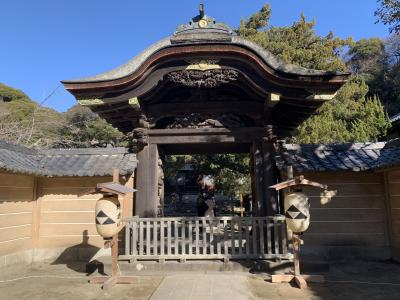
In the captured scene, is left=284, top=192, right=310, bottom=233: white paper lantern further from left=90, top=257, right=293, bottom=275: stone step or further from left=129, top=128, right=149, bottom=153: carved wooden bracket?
left=129, top=128, right=149, bottom=153: carved wooden bracket

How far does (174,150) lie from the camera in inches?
391

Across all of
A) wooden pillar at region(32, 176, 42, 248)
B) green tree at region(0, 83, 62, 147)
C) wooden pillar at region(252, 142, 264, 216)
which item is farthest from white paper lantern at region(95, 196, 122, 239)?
green tree at region(0, 83, 62, 147)

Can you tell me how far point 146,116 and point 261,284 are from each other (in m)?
4.85

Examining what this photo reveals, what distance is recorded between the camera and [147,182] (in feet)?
27.1

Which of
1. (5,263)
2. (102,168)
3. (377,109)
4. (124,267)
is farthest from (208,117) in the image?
(377,109)

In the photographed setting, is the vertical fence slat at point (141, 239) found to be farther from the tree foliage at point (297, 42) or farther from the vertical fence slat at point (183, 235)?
the tree foliage at point (297, 42)

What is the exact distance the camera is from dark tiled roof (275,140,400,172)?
27.3ft

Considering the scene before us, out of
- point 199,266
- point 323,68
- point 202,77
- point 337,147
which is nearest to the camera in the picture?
point 199,266

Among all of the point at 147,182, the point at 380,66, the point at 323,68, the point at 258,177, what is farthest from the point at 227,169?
the point at 380,66

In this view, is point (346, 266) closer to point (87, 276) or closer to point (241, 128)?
point (241, 128)

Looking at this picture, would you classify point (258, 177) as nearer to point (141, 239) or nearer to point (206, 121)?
point (206, 121)

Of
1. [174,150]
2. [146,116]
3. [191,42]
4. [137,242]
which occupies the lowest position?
[137,242]

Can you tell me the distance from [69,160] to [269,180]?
576cm

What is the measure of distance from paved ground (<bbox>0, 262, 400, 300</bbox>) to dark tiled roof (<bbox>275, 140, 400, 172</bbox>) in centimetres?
254
